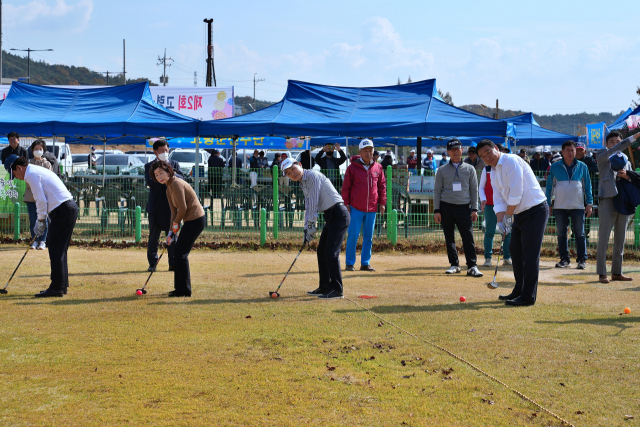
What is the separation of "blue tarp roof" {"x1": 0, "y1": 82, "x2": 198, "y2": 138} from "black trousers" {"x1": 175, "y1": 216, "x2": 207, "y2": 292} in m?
7.96

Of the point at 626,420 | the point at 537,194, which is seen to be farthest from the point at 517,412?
the point at 537,194

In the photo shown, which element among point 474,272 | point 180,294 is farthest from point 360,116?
point 180,294

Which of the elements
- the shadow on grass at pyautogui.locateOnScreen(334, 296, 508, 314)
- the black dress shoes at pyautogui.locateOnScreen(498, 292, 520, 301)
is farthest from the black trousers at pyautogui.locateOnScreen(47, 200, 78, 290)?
the black dress shoes at pyautogui.locateOnScreen(498, 292, 520, 301)

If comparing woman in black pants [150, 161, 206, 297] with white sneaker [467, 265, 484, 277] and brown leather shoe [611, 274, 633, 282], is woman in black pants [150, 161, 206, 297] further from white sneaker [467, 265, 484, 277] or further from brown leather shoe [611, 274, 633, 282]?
brown leather shoe [611, 274, 633, 282]

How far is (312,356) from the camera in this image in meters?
5.13

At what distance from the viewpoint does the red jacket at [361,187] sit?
973 cm

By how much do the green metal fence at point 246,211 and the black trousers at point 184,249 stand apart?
Answer: 5248 millimetres

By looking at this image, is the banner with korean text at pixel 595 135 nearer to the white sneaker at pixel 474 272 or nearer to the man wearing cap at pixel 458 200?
the man wearing cap at pixel 458 200

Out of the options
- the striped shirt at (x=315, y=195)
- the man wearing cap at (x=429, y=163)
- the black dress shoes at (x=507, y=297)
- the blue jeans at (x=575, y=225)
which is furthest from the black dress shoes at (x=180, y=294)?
the man wearing cap at (x=429, y=163)

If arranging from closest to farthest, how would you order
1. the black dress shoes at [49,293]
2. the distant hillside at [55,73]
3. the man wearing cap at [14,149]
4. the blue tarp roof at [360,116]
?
the black dress shoes at [49,293] < the man wearing cap at [14,149] < the blue tarp roof at [360,116] < the distant hillside at [55,73]

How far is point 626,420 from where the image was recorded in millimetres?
3797

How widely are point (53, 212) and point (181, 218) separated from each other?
1.48 m

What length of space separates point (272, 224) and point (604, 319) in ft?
25.4

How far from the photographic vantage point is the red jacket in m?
9.73
